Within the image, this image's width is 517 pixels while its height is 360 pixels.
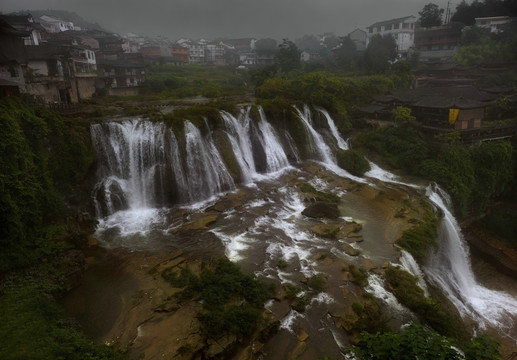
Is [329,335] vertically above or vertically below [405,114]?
below

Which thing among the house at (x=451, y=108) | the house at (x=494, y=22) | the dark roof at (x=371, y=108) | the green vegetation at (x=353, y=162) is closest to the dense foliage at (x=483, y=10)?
the house at (x=494, y=22)

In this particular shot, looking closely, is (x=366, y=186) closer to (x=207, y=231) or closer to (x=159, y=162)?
(x=207, y=231)

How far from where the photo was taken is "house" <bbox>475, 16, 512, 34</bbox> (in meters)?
53.7

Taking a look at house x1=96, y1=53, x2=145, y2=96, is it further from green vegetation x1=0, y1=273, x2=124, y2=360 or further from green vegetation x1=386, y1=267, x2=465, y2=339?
green vegetation x1=386, y1=267, x2=465, y2=339

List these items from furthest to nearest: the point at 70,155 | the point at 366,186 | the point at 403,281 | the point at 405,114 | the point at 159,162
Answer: the point at 405,114
the point at 366,186
the point at 159,162
the point at 70,155
the point at 403,281

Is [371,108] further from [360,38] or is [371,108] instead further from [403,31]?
[360,38]

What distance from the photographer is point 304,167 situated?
88.6 ft

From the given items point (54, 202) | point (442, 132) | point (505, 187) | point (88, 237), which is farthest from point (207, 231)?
point (505, 187)

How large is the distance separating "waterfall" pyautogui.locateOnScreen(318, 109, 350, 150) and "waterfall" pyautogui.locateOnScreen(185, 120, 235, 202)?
13.6 m

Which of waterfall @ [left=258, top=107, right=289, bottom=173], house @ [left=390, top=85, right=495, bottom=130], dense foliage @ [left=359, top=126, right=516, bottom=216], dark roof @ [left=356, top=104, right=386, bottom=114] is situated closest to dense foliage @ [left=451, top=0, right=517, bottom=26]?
house @ [left=390, top=85, right=495, bottom=130]

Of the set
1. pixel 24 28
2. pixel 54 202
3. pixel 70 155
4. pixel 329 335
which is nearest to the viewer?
pixel 329 335

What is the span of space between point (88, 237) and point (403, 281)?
1540 centimetres

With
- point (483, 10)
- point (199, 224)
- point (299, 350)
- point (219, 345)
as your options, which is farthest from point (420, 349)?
point (483, 10)

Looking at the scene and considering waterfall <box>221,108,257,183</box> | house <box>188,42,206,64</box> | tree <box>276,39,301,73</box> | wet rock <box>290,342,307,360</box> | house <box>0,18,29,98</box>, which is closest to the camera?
wet rock <box>290,342,307,360</box>
